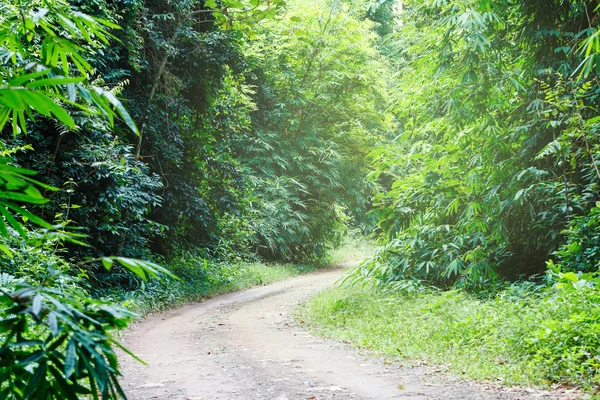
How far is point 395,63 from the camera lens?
3272cm


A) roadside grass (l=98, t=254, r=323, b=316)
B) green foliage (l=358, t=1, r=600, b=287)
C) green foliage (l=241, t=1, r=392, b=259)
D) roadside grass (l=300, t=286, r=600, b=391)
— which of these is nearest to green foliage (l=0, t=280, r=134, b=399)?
roadside grass (l=300, t=286, r=600, b=391)

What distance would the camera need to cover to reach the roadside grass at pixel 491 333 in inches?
205

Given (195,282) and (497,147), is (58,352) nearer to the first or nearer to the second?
(497,147)

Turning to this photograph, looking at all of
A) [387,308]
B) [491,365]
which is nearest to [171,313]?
[387,308]

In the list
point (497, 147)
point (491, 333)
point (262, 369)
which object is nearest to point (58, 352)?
point (262, 369)

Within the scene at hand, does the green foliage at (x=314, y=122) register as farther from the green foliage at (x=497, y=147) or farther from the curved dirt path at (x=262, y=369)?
the curved dirt path at (x=262, y=369)

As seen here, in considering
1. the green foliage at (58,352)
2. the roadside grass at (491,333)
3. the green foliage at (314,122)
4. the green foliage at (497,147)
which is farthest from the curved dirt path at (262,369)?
the green foliage at (314,122)

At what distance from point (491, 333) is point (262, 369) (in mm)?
2616

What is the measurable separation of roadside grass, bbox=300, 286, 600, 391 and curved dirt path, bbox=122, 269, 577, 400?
35cm

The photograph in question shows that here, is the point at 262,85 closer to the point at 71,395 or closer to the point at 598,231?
the point at 598,231

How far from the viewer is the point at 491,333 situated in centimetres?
650

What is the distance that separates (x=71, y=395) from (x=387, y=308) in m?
8.06

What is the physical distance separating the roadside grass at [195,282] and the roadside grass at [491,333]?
3660 millimetres

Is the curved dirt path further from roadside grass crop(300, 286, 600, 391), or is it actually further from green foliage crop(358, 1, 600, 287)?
green foliage crop(358, 1, 600, 287)
